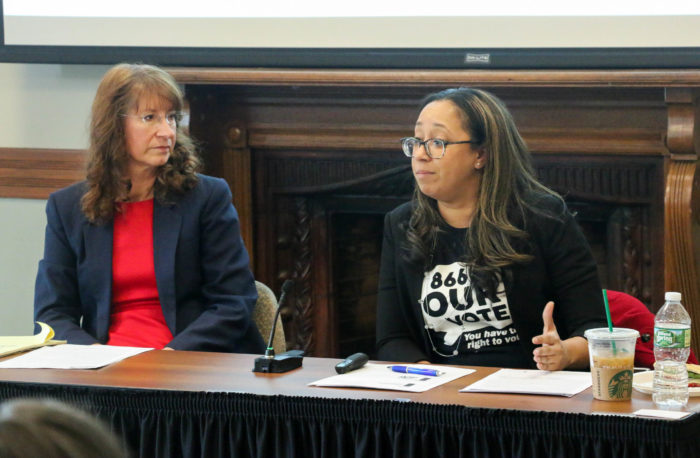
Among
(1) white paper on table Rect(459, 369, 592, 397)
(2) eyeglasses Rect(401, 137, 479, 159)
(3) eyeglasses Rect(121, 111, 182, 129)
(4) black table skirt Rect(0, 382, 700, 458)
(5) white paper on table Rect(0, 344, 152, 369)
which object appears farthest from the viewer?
(3) eyeglasses Rect(121, 111, 182, 129)

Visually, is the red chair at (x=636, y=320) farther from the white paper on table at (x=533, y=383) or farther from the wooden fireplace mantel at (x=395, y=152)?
the wooden fireplace mantel at (x=395, y=152)

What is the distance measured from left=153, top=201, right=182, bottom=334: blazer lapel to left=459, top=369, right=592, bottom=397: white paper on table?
96cm

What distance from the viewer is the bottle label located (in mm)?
1627

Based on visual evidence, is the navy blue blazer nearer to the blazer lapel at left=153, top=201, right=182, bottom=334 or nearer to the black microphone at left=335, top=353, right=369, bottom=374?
the blazer lapel at left=153, top=201, right=182, bottom=334

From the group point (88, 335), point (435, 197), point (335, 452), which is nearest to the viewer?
point (335, 452)

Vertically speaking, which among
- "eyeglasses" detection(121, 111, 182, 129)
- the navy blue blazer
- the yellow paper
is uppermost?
"eyeglasses" detection(121, 111, 182, 129)

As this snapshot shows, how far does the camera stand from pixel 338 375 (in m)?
1.80

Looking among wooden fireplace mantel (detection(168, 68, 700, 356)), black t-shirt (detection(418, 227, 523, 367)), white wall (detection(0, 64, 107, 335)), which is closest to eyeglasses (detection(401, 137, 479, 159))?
black t-shirt (detection(418, 227, 523, 367))

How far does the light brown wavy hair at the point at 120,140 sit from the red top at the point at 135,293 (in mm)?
98

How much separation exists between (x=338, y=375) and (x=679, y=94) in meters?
1.55

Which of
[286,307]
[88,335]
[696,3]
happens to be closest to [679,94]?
[696,3]

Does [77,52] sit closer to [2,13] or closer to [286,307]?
[2,13]

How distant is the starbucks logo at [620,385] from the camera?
156 centimetres

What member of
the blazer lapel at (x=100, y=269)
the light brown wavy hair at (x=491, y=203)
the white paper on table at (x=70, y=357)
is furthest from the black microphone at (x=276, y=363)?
the blazer lapel at (x=100, y=269)
